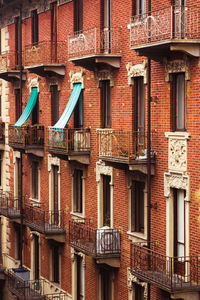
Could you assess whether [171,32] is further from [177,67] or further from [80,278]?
[80,278]

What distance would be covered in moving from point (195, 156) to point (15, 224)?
1727 centimetres

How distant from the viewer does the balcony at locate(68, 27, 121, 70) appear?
78.0ft

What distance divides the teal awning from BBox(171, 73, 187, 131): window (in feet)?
19.7

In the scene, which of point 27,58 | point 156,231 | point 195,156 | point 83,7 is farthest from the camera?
point 27,58

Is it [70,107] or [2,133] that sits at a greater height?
[70,107]

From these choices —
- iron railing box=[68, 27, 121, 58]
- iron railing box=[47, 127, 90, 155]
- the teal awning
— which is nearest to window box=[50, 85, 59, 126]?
the teal awning

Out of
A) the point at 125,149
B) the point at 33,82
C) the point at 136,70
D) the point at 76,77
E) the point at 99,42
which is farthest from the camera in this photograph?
the point at 33,82

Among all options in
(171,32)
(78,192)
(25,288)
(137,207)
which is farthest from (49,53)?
(171,32)

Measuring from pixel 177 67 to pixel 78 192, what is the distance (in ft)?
29.4

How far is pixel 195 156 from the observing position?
20.0 meters

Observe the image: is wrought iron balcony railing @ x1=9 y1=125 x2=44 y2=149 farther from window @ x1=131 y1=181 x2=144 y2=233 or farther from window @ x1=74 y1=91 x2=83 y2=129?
window @ x1=131 y1=181 x2=144 y2=233

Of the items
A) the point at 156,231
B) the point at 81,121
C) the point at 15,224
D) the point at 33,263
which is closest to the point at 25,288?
the point at 33,263

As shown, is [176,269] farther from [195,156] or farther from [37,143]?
[37,143]

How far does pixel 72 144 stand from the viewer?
25984mm
